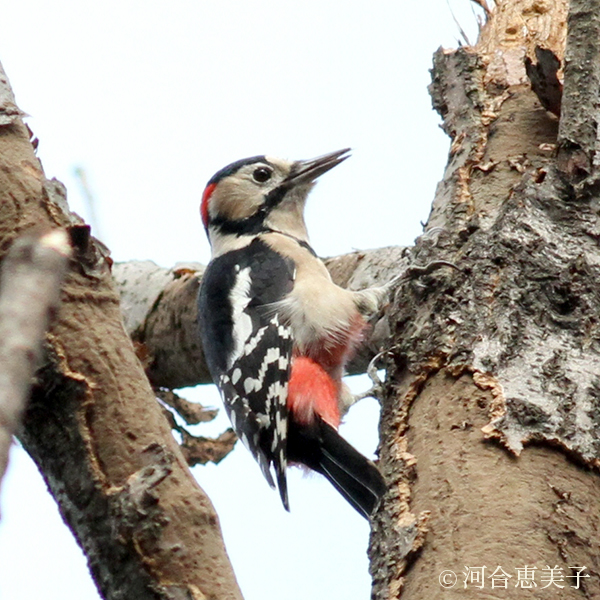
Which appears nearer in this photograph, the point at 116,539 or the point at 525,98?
the point at 116,539

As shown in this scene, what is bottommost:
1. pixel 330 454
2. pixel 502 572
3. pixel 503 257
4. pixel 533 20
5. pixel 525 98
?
pixel 330 454

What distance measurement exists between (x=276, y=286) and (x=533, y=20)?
1266mm

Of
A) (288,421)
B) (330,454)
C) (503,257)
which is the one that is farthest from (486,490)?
(288,421)

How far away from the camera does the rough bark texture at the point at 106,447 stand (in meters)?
1.49

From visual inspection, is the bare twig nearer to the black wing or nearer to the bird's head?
the black wing

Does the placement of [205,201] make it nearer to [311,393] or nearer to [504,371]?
[311,393]

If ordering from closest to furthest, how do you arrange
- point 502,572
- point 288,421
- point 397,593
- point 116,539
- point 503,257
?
1. point 116,539
2. point 502,572
3. point 397,593
4. point 503,257
5. point 288,421

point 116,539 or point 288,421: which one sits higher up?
point 116,539

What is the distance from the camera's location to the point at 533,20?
3.22 metres

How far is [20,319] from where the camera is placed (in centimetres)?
81

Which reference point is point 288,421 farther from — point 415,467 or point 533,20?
point 533,20

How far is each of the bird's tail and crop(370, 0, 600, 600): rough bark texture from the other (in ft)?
0.87

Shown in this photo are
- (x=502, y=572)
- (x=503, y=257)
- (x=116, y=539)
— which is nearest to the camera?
(x=116, y=539)

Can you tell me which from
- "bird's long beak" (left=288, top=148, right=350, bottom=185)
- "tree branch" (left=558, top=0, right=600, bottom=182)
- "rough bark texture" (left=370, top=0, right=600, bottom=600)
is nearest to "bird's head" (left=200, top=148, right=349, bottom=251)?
"bird's long beak" (left=288, top=148, right=350, bottom=185)
